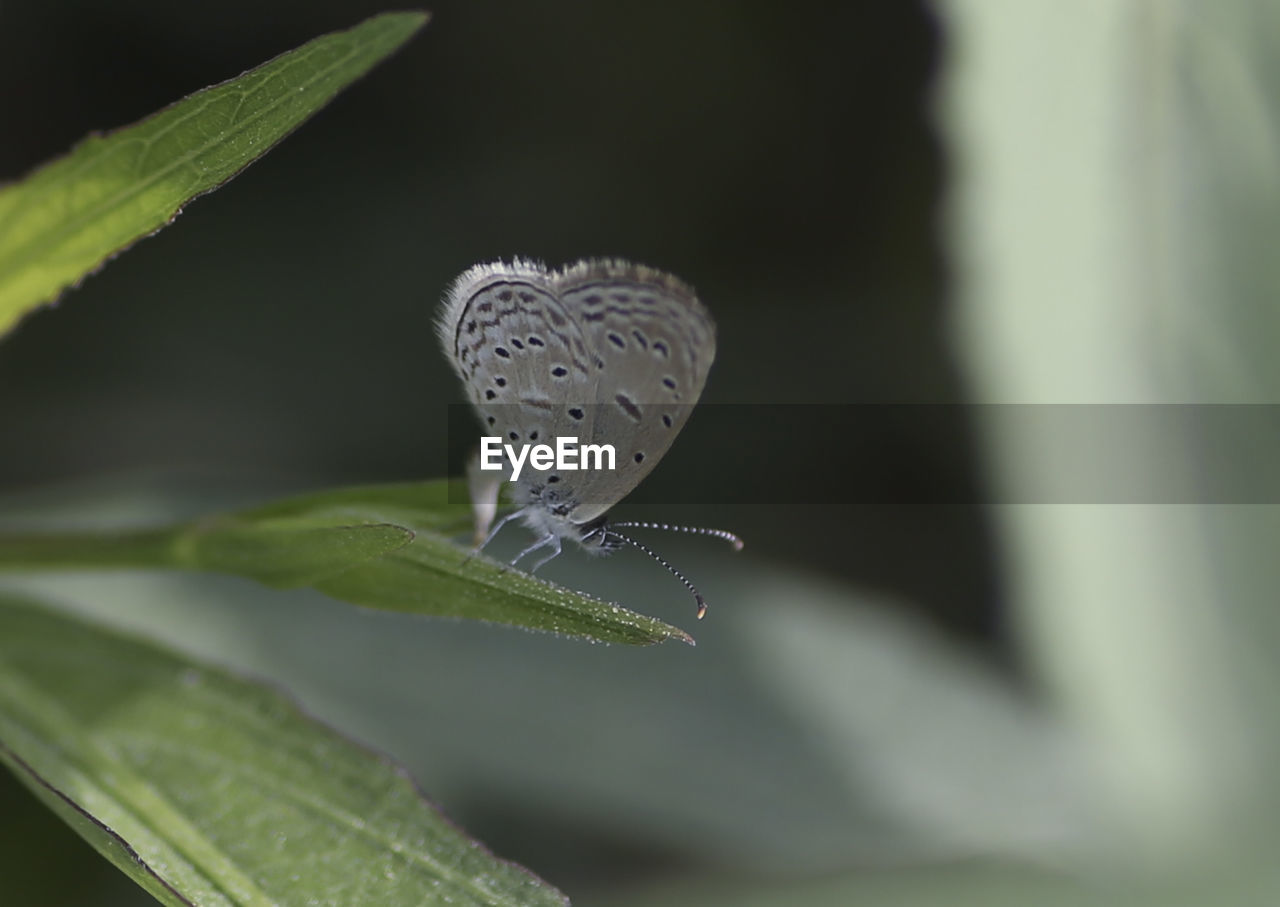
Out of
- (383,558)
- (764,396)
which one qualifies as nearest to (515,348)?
(383,558)

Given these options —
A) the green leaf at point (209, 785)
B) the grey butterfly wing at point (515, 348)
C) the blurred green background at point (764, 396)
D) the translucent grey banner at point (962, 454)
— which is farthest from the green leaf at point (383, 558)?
the translucent grey banner at point (962, 454)

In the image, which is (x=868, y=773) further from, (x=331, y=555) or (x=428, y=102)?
(x=428, y=102)

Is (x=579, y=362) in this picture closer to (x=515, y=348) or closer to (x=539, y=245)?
(x=515, y=348)

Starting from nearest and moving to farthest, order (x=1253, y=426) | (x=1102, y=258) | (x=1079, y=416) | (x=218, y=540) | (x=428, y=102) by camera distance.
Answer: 1. (x=218, y=540)
2. (x=1253, y=426)
3. (x=1102, y=258)
4. (x=1079, y=416)
5. (x=428, y=102)

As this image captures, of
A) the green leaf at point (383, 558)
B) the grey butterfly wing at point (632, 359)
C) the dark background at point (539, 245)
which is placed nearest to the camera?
the green leaf at point (383, 558)

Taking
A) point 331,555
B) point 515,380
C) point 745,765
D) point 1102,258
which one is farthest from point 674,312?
point 745,765

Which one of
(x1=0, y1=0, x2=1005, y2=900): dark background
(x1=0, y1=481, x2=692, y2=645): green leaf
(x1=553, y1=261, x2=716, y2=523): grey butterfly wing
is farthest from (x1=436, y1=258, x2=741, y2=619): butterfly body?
(x1=0, y1=0, x2=1005, y2=900): dark background

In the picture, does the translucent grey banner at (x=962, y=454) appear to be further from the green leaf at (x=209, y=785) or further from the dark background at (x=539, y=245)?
the green leaf at (x=209, y=785)

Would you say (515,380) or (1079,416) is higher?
(1079,416)
